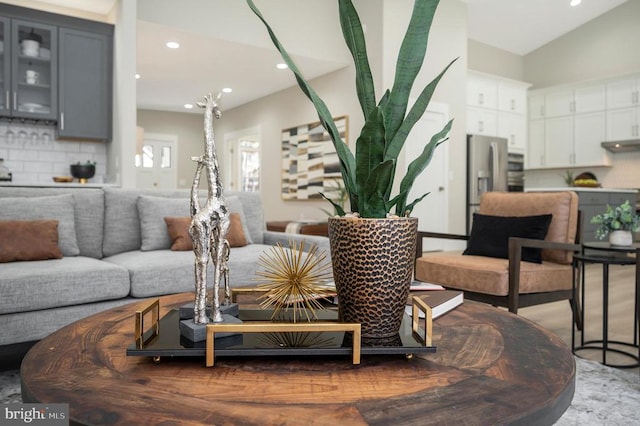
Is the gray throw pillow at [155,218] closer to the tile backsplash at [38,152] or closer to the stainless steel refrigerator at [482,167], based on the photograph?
the tile backsplash at [38,152]

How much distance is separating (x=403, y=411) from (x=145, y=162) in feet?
31.9

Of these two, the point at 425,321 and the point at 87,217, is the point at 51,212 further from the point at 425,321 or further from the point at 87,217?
the point at 425,321

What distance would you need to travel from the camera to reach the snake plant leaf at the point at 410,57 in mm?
882

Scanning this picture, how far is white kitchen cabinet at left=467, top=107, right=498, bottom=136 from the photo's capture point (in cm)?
698

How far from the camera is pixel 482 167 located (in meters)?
Answer: 6.61

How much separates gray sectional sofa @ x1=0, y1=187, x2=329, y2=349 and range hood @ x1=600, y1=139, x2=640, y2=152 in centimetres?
650

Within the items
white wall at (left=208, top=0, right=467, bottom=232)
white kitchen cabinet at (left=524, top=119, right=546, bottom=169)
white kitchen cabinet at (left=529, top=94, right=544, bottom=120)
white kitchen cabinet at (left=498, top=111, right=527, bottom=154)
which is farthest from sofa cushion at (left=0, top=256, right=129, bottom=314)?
white kitchen cabinet at (left=529, top=94, right=544, bottom=120)

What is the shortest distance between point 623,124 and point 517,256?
252 inches

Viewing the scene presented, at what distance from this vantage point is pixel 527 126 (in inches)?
340

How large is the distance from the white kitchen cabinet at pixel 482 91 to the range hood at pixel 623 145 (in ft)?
6.30

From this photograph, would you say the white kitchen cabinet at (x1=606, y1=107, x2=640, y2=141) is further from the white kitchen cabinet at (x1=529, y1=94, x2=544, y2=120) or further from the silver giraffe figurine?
the silver giraffe figurine

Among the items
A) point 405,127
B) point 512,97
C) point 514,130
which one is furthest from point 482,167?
point 405,127

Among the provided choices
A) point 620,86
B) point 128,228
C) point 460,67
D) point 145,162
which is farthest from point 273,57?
point 620,86

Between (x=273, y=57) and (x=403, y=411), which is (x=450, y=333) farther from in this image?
(x=273, y=57)
